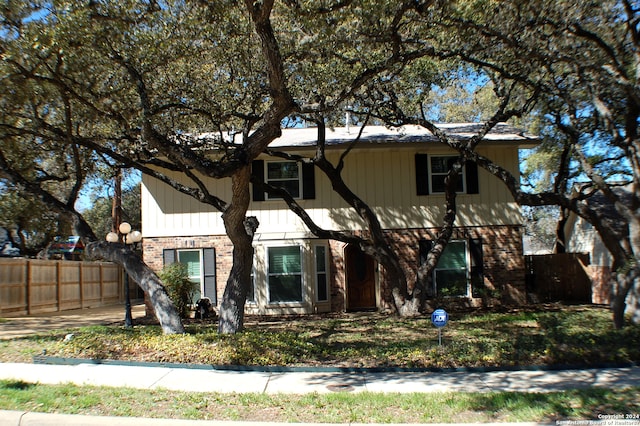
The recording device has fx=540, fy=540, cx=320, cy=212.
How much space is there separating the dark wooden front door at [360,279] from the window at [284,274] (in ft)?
5.73

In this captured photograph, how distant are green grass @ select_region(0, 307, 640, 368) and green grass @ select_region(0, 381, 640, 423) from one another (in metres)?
1.80

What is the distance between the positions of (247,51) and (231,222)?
4590 mm

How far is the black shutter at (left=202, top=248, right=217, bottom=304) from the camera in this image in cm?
1667

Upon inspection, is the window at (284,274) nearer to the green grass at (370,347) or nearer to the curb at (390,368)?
the green grass at (370,347)

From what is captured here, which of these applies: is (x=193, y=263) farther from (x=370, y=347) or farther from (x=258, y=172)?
(x=370, y=347)

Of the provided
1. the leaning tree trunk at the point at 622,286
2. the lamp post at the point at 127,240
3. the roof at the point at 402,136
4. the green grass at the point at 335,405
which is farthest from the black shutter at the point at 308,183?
the green grass at the point at 335,405

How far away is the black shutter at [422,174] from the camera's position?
16.9 m

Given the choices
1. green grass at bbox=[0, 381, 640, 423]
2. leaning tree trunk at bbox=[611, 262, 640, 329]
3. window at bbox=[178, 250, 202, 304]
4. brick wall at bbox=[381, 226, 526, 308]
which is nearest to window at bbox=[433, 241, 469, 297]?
brick wall at bbox=[381, 226, 526, 308]

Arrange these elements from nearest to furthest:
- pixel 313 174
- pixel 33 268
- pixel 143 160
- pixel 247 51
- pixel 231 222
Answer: pixel 231 222 < pixel 247 51 < pixel 143 160 < pixel 313 174 < pixel 33 268

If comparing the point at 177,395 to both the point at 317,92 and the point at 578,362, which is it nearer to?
the point at 578,362

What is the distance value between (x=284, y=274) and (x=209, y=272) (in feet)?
7.72

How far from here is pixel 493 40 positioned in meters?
12.7

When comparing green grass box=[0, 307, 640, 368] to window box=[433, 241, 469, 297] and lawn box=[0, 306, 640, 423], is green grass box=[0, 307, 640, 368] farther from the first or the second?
window box=[433, 241, 469, 297]

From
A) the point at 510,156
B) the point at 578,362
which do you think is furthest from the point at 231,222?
the point at 510,156
